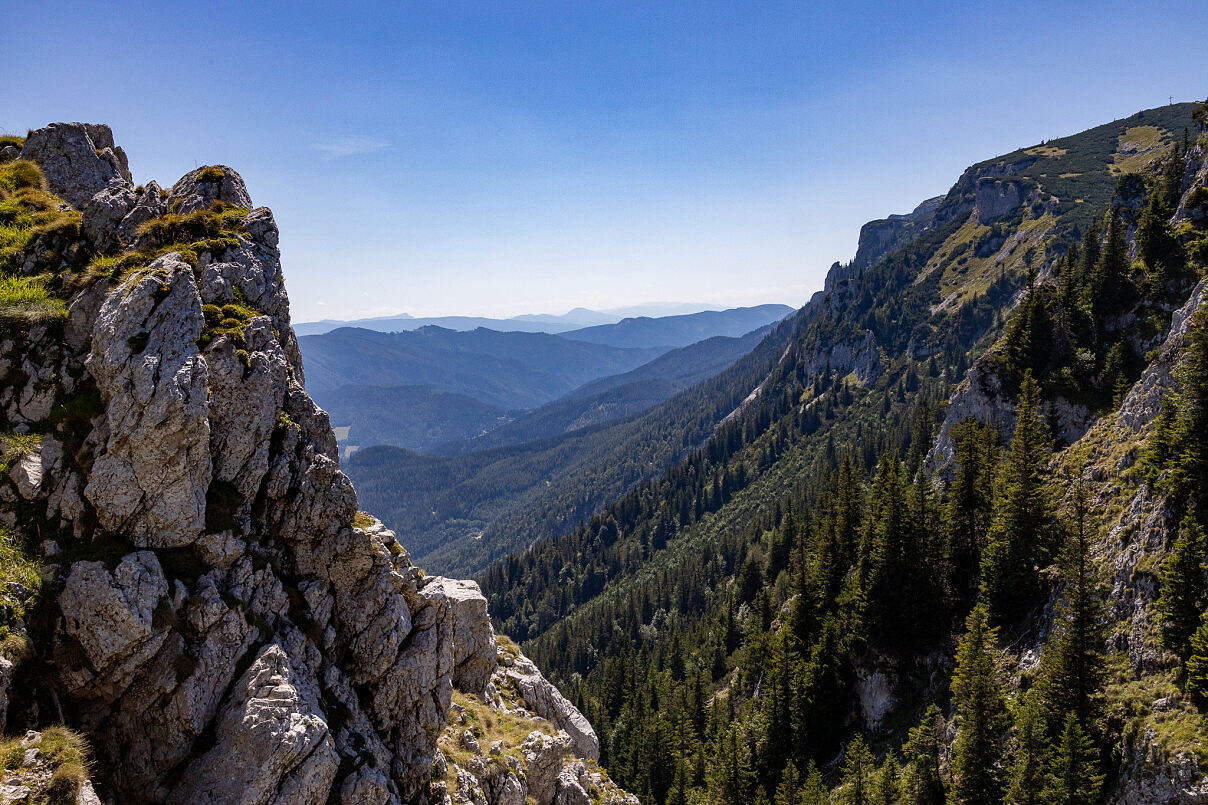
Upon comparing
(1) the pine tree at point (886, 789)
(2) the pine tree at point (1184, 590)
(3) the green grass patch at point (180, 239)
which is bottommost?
(1) the pine tree at point (886, 789)

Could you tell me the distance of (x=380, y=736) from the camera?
24.2m

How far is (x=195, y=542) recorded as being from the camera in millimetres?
20172

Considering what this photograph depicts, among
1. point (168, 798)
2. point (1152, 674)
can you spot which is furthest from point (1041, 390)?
point (168, 798)

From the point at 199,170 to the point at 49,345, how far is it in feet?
40.6

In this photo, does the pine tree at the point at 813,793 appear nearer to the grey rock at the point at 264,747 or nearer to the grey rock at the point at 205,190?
the grey rock at the point at 264,747

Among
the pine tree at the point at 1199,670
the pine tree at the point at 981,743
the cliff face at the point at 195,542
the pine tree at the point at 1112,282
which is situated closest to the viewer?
the cliff face at the point at 195,542

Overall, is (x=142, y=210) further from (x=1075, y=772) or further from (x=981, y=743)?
(x=981, y=743)

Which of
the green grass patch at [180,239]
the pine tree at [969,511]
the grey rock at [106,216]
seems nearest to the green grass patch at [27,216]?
the grey rock at [106,216]

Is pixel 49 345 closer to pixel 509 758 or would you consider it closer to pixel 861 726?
pixel 509 758

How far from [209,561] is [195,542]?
860mm

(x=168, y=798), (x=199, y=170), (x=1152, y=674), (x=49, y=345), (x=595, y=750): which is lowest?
(x=595, y=750)

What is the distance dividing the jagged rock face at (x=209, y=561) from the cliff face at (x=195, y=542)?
0.24 ft

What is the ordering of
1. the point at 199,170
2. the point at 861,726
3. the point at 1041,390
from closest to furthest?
the point at 199,170 < the point at 861,726 < the point at 1041,390

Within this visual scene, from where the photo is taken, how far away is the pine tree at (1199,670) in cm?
2377
